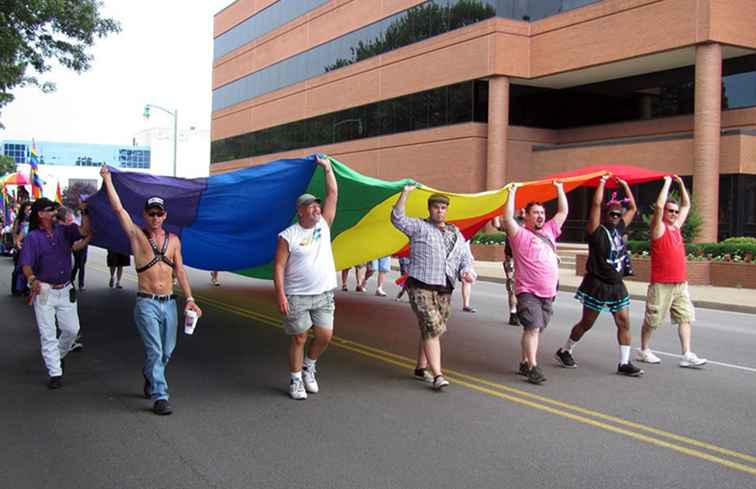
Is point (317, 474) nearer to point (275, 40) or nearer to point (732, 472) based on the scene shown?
point (732, 472)

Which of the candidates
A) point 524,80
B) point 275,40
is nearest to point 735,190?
point 524,80

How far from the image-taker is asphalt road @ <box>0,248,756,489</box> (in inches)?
187

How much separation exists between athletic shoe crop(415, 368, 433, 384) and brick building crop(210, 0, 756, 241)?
1974cm

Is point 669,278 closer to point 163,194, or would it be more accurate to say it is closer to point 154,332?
point 154,332

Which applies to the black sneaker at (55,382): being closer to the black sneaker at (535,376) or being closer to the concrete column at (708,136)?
the black sneaker at (535,376)

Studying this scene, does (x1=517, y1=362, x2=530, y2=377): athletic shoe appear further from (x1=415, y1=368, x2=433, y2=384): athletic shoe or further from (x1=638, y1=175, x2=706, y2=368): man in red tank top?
(x1=638, y1=175, x2=706, y2=368): man in red tank top

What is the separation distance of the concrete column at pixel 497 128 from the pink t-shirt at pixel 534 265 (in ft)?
78.4

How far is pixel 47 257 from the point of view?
23.4 ft

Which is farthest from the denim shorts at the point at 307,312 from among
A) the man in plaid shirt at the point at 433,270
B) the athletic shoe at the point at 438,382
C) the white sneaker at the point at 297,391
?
the athletic shoe at the point at 438,382

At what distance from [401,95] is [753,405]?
3189 centimetres

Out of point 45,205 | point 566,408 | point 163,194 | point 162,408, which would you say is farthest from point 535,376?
point 45,205

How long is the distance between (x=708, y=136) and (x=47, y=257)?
75.6 feet

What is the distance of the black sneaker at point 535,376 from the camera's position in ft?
23.8

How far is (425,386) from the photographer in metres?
7.22
